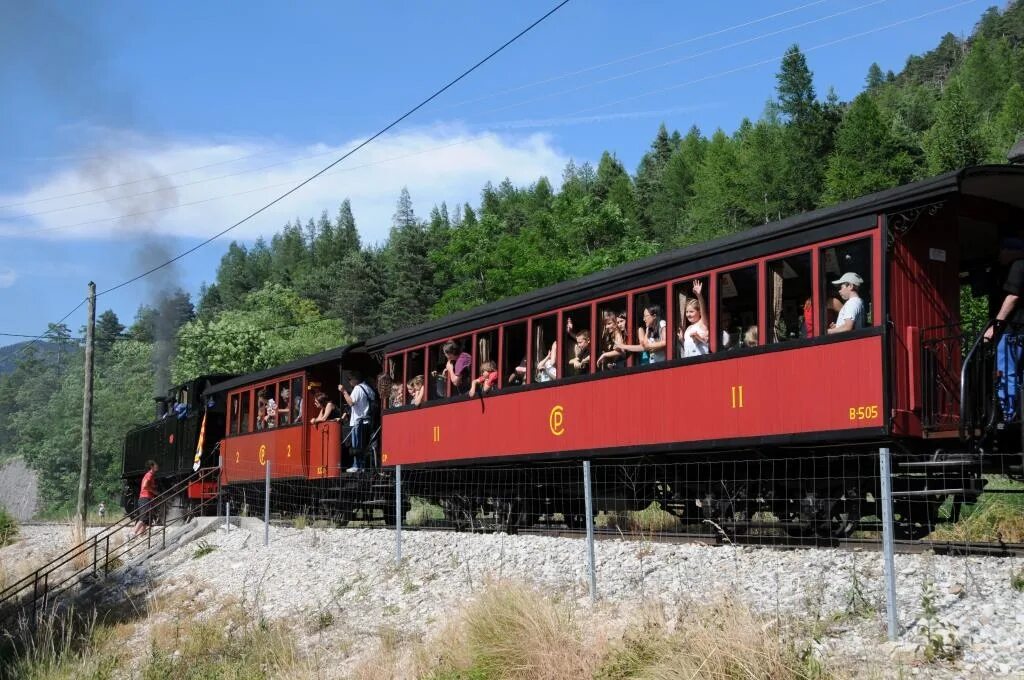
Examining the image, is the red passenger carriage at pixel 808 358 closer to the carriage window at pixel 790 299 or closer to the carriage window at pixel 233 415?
the carriage window at pixel 790 299

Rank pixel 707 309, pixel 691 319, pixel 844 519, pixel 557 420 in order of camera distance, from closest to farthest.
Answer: pixel 844 519, pixel 707 309, pixel 691 319, pixel 557 420

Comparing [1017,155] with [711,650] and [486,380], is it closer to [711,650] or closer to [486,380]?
[486,380]

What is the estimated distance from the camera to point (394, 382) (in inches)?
709

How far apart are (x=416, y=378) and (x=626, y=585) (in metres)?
8.23

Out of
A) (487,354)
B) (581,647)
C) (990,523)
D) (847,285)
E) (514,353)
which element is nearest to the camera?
(581,647)

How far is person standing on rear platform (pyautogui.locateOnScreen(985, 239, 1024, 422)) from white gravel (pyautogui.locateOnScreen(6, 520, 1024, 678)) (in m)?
1.70

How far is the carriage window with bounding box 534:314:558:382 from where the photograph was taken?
13852 millimetres

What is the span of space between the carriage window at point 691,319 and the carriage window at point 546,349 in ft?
7.45

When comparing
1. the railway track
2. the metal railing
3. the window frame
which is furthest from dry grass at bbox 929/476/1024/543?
the metal railing

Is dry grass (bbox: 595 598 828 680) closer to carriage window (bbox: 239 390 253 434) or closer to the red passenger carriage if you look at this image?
the red passenger carriage

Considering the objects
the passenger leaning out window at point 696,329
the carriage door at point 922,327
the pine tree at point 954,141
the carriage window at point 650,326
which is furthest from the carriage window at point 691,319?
the pine tree at point 954,141

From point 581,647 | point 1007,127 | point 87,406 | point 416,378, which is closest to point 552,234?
point 1007,127

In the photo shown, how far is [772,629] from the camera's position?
23.1ft

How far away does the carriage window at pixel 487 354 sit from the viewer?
14992 millimetres
